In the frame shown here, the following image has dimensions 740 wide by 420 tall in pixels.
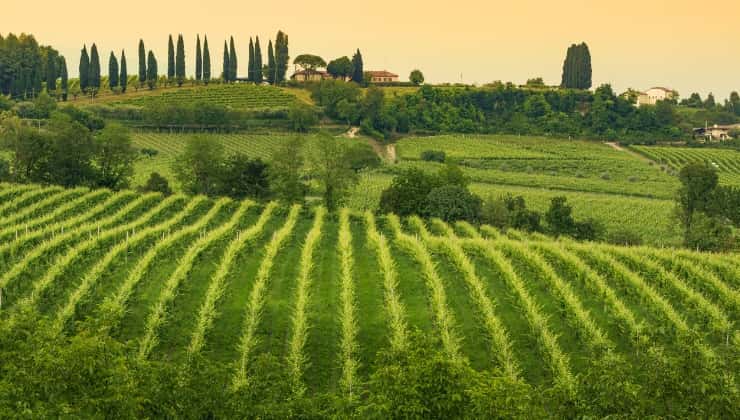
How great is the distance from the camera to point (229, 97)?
11994 cm

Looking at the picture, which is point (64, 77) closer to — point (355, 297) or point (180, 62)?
point (180, 62)

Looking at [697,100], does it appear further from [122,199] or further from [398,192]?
[122,199]

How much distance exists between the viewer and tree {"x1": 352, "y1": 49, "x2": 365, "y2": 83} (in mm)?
146375

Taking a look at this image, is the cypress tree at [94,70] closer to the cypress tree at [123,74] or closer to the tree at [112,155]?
the cypress tree at [123,74]

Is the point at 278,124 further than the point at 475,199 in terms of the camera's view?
Yes

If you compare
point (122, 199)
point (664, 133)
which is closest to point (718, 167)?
point (664, 133)

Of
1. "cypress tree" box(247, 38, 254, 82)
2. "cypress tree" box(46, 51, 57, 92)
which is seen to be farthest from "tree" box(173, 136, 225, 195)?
"cypress tree" box(247, 38, 254, 82)

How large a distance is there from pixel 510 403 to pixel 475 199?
117ft

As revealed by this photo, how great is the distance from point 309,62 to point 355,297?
126566 mm

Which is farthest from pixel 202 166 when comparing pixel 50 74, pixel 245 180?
pixel 50 74

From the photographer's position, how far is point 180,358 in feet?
68.7

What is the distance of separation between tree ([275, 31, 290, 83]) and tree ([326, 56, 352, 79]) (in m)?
11.7

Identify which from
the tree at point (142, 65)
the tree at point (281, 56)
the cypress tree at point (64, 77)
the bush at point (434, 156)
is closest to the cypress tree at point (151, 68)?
the tree at point (142, 65)

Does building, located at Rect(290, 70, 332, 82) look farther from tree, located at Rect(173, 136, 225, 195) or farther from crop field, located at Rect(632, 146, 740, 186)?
tree, located at Rect(173, 136, 225, 195)
